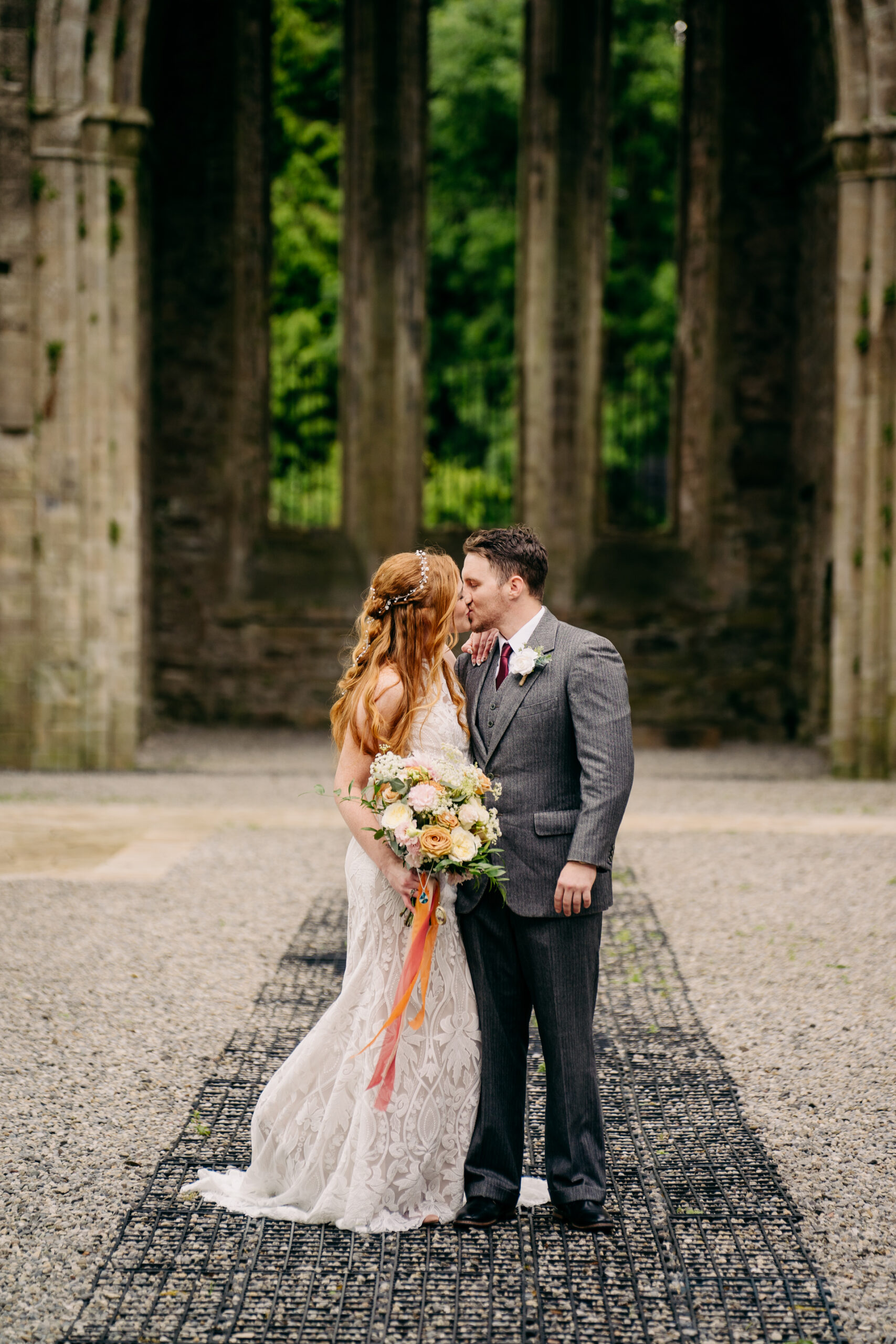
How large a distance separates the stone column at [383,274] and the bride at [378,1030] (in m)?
9.11

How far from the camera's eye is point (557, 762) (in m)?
2.69

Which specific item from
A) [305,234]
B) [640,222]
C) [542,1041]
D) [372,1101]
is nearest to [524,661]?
[542,1041]

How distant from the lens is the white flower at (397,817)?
252 cm

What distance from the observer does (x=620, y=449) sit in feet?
56.9

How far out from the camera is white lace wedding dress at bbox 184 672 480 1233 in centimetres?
269

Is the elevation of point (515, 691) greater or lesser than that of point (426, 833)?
greater

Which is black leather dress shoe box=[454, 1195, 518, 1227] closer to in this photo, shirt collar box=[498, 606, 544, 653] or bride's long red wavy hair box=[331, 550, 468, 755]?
bride's long red wavy hair box=[331, 550, 468, 755]

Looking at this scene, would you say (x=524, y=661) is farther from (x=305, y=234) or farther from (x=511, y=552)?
(x=305, y=234)

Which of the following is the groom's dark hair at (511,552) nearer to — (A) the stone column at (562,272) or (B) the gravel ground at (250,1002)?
(B) the gravel ground at (250,1002)

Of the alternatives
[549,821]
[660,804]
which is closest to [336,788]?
[549,821]

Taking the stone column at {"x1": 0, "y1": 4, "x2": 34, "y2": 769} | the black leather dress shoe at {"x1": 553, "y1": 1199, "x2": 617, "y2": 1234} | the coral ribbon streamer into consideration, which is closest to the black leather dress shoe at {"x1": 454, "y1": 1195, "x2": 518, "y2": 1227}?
the black leather dress shoe at {"x1": 553, "y1": 1199, "x2": 617, "y2": 1234}

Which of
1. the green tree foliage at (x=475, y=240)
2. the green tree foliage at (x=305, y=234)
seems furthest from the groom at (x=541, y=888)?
the green tree foliage at (x=475, y=240)

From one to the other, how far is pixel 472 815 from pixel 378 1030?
22.4 inches

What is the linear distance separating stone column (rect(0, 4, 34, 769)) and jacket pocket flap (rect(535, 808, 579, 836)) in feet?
23.4
